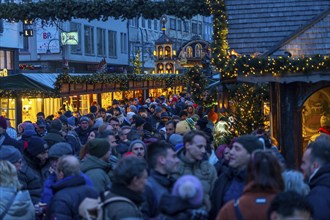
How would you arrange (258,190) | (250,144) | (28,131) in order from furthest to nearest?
(28,131) → (250,144) → (258,190)

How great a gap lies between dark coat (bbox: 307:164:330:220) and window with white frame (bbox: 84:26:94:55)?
4648 cm

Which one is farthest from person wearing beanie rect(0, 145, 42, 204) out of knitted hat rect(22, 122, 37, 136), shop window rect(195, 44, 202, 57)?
shop window rect(195, 44, 202, 57)

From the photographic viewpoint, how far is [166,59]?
1853 inches

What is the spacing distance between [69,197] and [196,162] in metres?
1.58

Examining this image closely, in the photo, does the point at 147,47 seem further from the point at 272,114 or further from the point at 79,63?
the point at 272,114

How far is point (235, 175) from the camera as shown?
23.5ft

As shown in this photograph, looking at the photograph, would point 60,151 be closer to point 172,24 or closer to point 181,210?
point 181,210

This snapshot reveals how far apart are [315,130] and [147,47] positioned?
4879 cm

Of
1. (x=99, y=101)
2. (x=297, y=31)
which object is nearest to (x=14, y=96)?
(x=297, y=31)

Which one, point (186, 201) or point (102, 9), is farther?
point (102, 9)

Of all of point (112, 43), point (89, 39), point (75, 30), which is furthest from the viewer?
point (112, 43)

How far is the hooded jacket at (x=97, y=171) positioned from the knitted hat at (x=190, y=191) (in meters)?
2.18

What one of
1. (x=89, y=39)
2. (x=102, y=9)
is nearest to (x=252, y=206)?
(x=102, y=9)

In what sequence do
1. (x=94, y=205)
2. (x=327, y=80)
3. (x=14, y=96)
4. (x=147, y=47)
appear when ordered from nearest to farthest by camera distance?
(x=94, y=205), (x=327, y=80), (x=14, y=96), (x=147, y=47)
